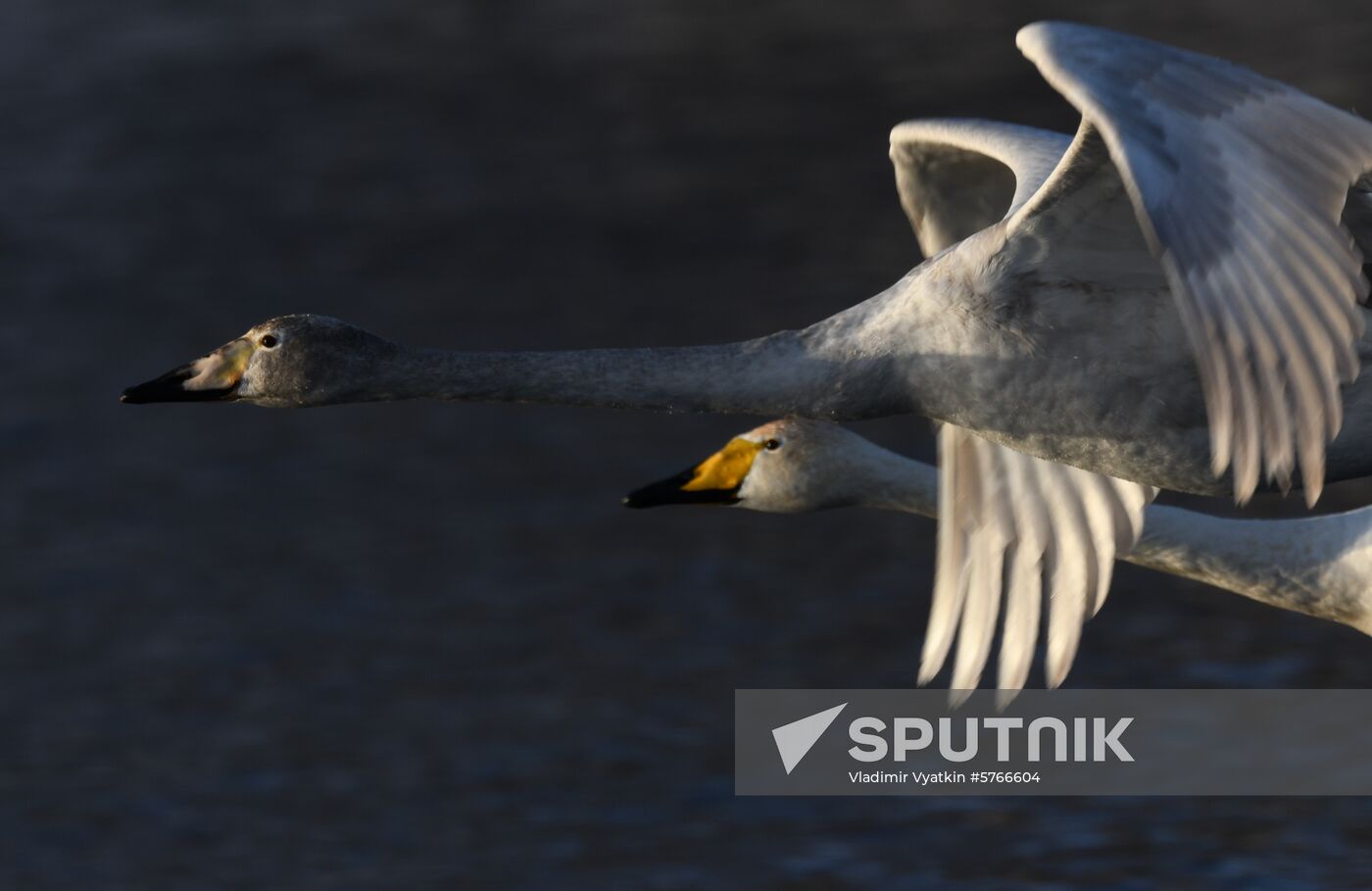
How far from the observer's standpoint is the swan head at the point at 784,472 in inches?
461

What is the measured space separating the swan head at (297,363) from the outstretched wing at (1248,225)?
235 cm

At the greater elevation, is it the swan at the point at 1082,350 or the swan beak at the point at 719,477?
the swan at the point at 1082,350

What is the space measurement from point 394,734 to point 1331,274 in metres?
8.34

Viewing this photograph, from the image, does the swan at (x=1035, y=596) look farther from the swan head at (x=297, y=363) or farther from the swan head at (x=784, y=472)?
the swan head at (x=297, y=363)

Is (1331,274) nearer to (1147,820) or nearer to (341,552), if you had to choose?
(1147,820)

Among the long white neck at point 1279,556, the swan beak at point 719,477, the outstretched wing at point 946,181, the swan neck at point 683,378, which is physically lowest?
the long white neck at point 1279,556

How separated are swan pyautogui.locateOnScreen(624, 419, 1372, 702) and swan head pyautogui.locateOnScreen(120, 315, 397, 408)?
233 centimetres

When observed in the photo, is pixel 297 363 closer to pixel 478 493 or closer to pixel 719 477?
pixel 719 477

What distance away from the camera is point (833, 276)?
1986cm

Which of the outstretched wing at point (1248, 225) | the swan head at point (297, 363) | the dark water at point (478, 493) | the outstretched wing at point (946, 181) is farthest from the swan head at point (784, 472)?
the outstretched wing at point (1248, 225)

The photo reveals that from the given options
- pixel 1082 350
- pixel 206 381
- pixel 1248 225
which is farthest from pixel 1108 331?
pixel 206 381

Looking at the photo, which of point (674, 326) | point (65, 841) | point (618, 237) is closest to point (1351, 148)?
point (65, 841)

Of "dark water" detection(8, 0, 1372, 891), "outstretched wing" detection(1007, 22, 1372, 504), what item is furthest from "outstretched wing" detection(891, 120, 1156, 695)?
"dark water" detection(8, 0, 1372, 891)

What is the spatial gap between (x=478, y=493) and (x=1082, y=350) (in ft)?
29.9
